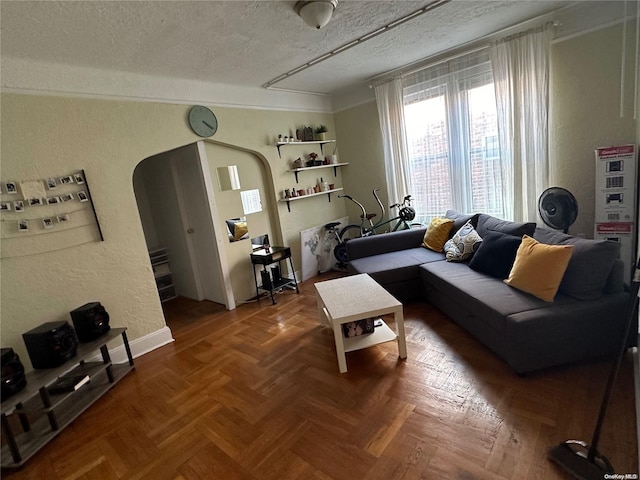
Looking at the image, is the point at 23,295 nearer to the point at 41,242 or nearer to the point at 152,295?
the point at 41,242

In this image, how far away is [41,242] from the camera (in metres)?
2.40

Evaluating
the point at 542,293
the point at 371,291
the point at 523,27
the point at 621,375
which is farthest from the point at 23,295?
the point at 523,27

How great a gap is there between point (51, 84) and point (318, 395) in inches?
124

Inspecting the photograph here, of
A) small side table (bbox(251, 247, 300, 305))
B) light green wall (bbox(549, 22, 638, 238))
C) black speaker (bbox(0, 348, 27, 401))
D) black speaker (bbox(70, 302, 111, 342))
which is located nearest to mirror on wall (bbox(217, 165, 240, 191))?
small side table (bbox(251, 247, 300, 305))

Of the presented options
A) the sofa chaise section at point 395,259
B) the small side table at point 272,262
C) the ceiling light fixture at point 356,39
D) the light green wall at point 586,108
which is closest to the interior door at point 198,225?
the small side table at point 272,262

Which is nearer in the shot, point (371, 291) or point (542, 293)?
point (542, 293)

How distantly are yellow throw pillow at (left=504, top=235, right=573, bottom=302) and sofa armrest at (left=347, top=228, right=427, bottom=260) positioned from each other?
4.93ft

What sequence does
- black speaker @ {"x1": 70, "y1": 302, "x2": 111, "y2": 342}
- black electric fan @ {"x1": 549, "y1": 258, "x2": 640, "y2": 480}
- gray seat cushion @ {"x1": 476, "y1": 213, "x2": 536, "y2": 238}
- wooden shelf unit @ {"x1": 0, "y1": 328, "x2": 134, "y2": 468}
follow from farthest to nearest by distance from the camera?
1. gray seat cushion @ {"x1": 476, "y1": 213, "x2": 536, "y2": 238}
2. black speaker @ {"x1": 70, "y1": 302, "x2": 111, "y2": 342}
3. wooden shelf unit @ {"x1": 0, "y1": 328, "x2": 134, "y2": 468}
4. black electric fan @ {"x1": 549, "y1": 258, "x2": 640, "y2": 480}

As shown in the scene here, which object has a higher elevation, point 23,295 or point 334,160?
point 334,160

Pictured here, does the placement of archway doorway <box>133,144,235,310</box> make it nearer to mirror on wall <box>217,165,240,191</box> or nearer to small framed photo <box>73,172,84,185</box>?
mirror on wall <box>217,165,240,191</box>

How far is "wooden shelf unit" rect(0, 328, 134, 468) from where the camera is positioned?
1847 millimetres

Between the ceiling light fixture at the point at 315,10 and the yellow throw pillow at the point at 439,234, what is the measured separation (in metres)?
2.38

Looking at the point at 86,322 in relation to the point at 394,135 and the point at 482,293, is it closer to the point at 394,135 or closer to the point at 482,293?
the point at 482,293

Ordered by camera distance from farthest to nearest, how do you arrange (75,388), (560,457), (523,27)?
1. (523,27)
2. (75,388)
3. (560,457)
